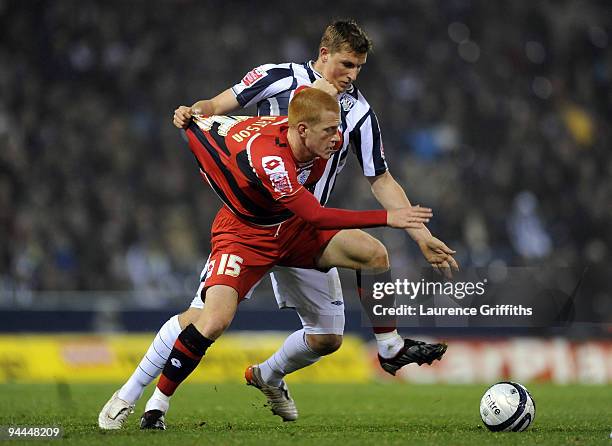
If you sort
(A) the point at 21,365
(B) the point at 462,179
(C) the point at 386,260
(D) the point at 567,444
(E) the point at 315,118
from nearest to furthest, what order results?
1. (D) the point at 567,444
2. (E) the point at 315,118
3. (C) the point at 386,260
4. (A) the point at 21,365
5. (B) the point at 462,179

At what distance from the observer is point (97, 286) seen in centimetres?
1465

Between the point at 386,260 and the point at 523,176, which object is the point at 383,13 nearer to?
the point at 523,176

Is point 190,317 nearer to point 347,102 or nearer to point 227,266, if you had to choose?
point 227,266

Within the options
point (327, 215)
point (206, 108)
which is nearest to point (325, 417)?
point (327, 215)

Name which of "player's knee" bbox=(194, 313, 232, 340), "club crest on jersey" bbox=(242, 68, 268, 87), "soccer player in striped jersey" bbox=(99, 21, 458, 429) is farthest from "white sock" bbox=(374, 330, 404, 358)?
"club crest on jersey" bbox=(242, 68, 268, 87)

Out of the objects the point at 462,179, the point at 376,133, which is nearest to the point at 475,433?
the point at 376,133

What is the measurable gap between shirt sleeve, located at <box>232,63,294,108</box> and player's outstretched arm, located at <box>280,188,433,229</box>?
1.22 metres

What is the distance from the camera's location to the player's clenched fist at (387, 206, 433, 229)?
19.4ft

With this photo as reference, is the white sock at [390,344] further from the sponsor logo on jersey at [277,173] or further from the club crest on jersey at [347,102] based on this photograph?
the club crest on jersey at [347,102]

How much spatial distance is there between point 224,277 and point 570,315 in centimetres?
231

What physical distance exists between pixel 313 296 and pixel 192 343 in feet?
3.60

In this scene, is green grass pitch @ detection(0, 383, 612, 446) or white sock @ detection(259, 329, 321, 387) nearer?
green grass pitch @ detection(0, 383, 612, 446)

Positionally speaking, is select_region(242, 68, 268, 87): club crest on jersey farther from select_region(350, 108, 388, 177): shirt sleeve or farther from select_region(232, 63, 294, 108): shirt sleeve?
select_region(350, 108, 388, 177): shirt sleeve

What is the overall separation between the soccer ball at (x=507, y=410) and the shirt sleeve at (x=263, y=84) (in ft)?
8.10
